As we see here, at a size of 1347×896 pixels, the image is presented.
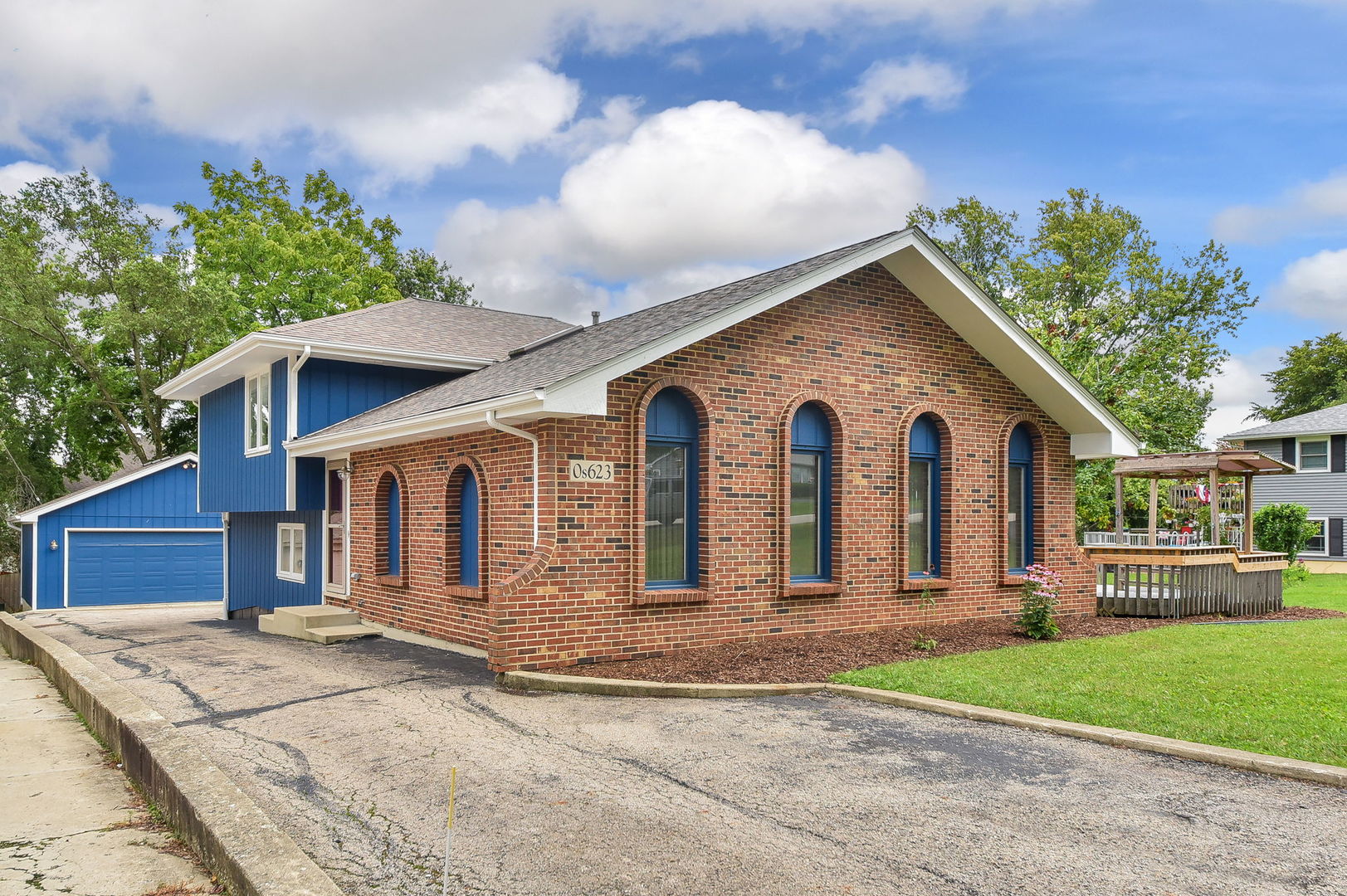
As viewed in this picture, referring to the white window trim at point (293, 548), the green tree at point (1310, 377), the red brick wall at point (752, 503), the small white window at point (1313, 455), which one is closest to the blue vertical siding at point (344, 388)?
the red brick wall at point (752, 503)

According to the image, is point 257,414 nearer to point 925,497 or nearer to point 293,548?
point 293,548

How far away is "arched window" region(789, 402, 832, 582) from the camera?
1216 centimetres

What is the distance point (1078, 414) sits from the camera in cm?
1409

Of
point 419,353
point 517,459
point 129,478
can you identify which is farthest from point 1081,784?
point 129,478

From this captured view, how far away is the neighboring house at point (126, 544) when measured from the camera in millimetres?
25969

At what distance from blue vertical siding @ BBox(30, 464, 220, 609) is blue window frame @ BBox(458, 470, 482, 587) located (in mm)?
17792

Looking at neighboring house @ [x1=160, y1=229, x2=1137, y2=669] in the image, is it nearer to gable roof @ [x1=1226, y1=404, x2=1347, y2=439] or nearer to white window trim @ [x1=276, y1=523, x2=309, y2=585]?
white window trim @ [x1=276, y1=523, x2=309, y2=585]

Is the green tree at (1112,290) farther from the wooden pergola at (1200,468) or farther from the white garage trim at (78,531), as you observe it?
the white garage trim at (78,531)

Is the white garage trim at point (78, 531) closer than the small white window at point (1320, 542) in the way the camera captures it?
Yes

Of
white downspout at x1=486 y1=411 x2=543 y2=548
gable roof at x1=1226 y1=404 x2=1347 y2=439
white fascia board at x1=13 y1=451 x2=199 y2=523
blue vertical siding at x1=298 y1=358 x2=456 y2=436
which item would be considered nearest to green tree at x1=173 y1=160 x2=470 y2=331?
white fascia board at x1=13 y1=451 x2=199 y2=523

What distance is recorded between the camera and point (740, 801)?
19.3 feet

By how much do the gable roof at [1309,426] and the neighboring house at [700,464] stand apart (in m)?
26.5

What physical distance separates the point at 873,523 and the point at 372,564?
7167mm

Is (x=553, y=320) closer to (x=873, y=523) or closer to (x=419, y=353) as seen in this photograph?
(x=419, y=353)
